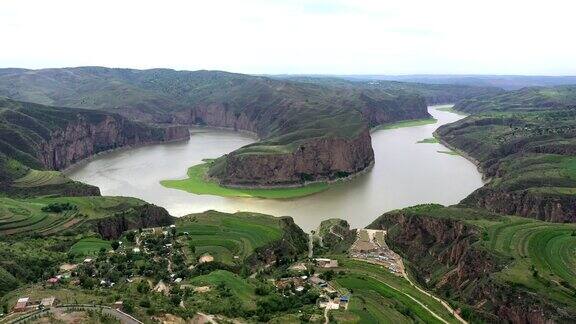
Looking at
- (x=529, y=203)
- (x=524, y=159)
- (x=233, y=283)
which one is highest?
(x=524, y=159)

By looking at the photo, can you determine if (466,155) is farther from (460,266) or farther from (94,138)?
(94,138)

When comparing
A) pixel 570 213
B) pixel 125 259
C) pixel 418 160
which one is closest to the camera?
pixel 125 259

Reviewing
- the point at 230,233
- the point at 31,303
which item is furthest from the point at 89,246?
the point at 31,303

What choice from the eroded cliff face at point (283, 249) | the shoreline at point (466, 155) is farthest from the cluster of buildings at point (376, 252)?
the shoreline at point (466, 155)

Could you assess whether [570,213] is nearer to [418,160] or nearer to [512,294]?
[512,294]

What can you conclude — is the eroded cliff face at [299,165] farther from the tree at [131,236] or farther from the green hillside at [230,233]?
the tree at [131,236]

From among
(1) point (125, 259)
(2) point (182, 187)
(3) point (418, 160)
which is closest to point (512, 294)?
(1) point (125, 259)
